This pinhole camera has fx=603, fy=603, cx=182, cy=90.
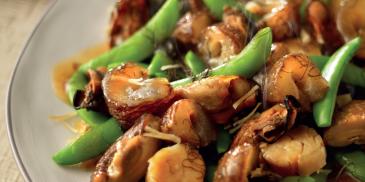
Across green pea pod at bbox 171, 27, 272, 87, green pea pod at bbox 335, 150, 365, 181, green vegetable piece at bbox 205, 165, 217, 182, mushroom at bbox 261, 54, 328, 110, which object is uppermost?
green pea pod at bbox 171, 27, 272, 87

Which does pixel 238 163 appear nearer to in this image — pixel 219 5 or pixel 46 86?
pixel 219 5

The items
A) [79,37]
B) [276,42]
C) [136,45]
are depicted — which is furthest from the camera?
[79,37]

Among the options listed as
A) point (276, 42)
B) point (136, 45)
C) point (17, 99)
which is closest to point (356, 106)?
point (276, 42)

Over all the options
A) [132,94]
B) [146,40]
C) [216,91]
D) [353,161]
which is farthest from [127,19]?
[353,161]

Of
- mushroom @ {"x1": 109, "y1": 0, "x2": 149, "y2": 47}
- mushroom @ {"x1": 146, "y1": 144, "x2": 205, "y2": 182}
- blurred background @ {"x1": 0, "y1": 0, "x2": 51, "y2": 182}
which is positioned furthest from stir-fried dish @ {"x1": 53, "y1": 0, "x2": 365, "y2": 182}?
blurred background @ {"x1": 0, "y1": 0, "x2": 51, "y2": 182}

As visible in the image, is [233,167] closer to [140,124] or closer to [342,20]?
[140,124]

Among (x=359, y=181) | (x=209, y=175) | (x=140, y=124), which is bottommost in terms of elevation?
(x=359, y=181)

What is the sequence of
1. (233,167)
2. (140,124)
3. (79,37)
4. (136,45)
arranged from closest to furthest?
(233,167), (140,124), (136,45), (79,37)

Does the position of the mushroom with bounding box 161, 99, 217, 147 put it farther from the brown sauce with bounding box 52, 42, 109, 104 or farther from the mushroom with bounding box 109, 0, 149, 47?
the mushroom with bounding box 109, 0, 149, 47
